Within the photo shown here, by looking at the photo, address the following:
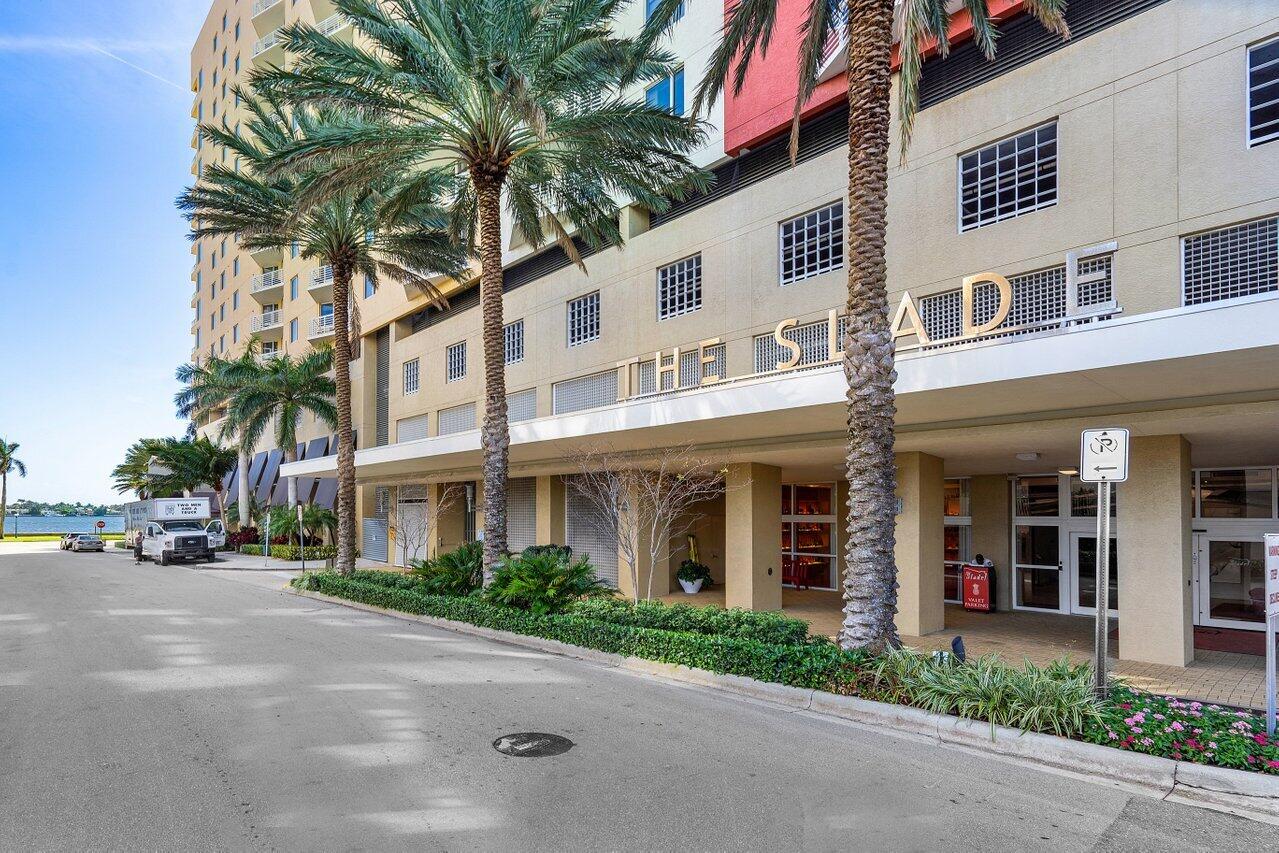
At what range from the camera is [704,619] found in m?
11.7

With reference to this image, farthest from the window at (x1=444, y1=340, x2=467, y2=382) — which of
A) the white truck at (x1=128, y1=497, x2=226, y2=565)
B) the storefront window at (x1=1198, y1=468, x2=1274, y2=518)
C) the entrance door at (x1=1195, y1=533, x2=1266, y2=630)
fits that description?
the entrance door at (x1=1195, y1=533, x2=1266, y2=630)

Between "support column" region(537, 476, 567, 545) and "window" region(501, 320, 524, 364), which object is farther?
"window" region(501, 320, 524, 364)

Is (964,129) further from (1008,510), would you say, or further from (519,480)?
(519,480)

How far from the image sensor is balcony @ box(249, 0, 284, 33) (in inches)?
1953

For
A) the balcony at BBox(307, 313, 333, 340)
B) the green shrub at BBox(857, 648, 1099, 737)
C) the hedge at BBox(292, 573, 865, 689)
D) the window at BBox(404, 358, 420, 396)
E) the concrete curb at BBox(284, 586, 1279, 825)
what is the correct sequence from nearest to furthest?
the concrete curb at BBox(284, 586, 1279, 825) < the green shrub at BBox(857, 648, 1099, 737) < the hedge at BBox(292, 573, 865, 689) < the window at BBox(404, 358, 420, 396) < the balcony at BBox(307, 313, 333, 340)

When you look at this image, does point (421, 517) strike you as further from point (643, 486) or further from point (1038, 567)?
point (1038, 567)

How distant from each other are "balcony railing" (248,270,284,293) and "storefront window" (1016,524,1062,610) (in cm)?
4885

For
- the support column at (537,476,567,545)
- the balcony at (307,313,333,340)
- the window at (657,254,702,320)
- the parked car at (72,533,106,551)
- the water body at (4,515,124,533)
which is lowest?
the water body at (4,515,124,533)

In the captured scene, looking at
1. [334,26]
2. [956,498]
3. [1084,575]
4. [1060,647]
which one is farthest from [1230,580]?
[334,26]

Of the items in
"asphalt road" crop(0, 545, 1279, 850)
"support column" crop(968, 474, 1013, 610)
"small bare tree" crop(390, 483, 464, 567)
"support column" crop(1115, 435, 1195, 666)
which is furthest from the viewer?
"small bare tree" crop(390, 483, 464, 567)

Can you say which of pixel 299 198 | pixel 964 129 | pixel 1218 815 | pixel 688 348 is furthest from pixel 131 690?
pixel 964 129

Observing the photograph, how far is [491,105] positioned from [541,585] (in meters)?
9.52

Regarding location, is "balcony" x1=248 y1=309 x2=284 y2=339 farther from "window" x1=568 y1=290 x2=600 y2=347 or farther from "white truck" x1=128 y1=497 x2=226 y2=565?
"window" x1=568 y1=290 x2=600 y2=347

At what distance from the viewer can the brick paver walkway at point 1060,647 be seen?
988 cm
